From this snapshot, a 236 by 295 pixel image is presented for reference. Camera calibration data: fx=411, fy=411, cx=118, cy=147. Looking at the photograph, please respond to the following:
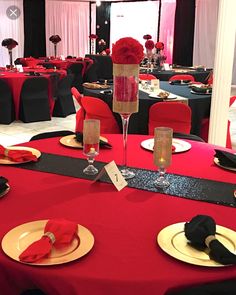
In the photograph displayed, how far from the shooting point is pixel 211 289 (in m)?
1.06

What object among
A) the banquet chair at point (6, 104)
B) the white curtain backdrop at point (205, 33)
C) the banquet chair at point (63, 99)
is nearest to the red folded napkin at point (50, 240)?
the banquet chair at point (6, 104)

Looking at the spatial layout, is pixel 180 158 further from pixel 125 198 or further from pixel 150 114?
pixel 150 114

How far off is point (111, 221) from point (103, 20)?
46.1 feet

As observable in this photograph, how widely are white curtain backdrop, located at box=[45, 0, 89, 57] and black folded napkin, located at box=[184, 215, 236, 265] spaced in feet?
45.1

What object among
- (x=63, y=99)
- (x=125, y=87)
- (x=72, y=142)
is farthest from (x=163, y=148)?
(x=63, y=99)

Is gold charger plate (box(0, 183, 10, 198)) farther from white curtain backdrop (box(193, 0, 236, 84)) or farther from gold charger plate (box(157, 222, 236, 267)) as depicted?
white curtain backdrop (box(193, 0, 236, 84))

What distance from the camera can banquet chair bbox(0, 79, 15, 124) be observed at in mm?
6409

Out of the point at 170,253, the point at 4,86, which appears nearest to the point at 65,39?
the point at 4,86

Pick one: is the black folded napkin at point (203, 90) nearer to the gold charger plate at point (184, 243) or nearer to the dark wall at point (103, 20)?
the gold charger plate at point (184, 243)

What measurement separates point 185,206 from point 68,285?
61 centimetres

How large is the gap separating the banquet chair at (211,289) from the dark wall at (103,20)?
46.1 ft

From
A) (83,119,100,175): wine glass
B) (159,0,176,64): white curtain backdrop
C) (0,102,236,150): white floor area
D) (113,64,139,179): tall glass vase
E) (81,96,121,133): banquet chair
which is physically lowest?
(0,102,236,150): white floor area

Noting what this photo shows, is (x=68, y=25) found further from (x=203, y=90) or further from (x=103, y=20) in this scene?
(x=203, y=90)

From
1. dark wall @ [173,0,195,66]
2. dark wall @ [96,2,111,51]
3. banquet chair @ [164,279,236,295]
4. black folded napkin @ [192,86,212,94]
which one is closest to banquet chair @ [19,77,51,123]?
black folded napkin @ [192,86,212,94]
